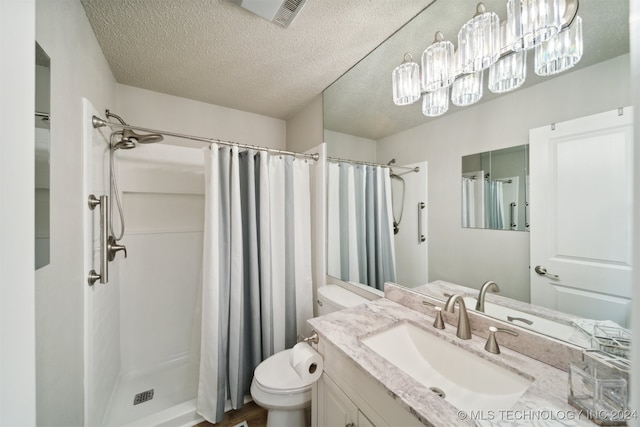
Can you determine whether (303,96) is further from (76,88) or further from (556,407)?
(556,407)

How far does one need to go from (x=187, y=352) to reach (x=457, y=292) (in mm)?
2185

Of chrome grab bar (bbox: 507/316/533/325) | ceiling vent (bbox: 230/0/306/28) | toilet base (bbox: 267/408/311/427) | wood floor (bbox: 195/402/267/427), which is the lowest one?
wood floor (bbox: 195/402/267/427)

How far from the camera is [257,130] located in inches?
92.4

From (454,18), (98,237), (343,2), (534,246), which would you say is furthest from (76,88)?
(534,246)

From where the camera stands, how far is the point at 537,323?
0.82m

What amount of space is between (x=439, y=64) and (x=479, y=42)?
0.57 ft

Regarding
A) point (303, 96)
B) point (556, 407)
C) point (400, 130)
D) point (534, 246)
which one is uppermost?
point (303, 96)

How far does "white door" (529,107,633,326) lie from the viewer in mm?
664

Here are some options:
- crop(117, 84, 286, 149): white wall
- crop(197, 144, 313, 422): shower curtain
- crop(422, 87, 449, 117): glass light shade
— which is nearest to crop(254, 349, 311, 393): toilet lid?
crop(197, 144, 313, 422): shower curtain

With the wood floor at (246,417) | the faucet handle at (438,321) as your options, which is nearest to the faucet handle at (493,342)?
the faucet handle at (438,321)

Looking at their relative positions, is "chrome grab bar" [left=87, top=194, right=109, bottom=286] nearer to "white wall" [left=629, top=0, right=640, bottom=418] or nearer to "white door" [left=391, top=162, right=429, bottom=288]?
"white door" [left=391, top=162, right=429, bottom=288]

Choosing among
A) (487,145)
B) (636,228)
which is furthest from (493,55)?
(636,228)

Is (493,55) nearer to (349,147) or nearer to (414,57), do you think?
(414,57)

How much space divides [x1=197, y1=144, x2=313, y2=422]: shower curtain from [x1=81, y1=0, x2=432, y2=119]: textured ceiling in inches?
24.4
